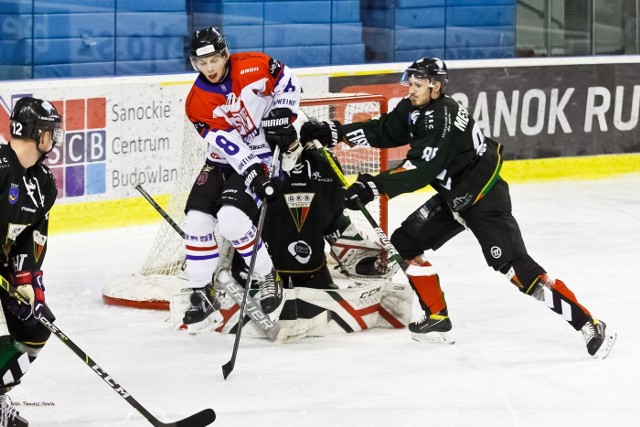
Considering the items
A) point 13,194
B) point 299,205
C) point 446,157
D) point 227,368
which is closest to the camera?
point 13,194

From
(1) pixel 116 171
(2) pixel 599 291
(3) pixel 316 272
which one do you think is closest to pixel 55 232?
(1) pixel 116 171

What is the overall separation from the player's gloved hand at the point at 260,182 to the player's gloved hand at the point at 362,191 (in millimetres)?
256

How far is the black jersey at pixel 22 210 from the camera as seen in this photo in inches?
137

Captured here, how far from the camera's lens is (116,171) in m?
6.68

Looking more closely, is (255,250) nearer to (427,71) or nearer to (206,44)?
(206,44)

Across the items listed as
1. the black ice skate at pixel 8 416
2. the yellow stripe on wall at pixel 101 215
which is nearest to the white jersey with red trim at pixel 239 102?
the black ice skate at pixel 8 416

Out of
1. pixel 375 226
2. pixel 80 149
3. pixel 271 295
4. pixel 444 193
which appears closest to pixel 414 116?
pixel 444 193

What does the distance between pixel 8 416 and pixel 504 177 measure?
4.92 m

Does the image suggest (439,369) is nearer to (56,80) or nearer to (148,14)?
(56,80)

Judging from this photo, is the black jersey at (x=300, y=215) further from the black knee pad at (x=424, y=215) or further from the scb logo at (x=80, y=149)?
the scb logo at (x=80, y=149)

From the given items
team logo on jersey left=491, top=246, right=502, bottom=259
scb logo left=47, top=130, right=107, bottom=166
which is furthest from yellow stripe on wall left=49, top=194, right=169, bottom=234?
team logo on jersey left=491, top=246, right=502, bottom=259

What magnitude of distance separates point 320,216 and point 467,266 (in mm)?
1278

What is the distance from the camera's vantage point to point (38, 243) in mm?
3615

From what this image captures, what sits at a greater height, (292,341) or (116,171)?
(116,171)
